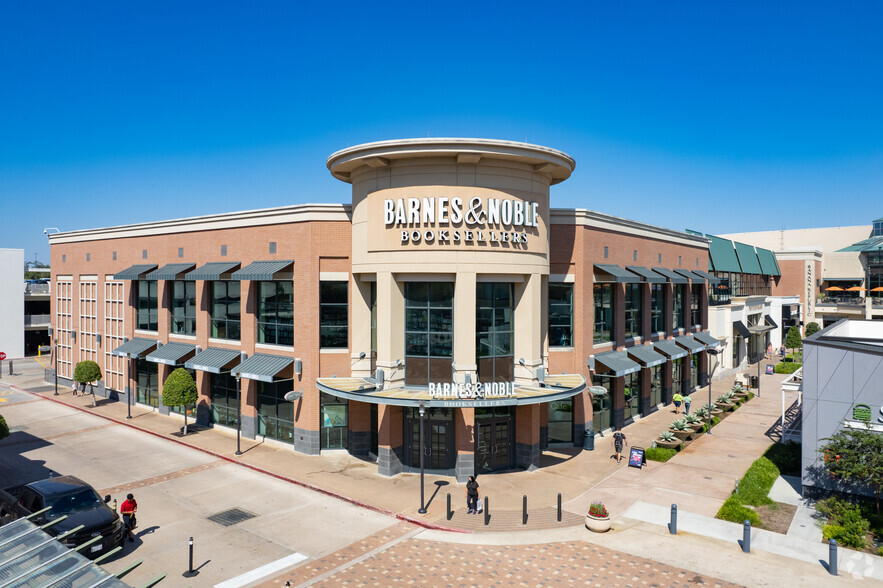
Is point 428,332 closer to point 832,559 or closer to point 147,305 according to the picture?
point 832,559

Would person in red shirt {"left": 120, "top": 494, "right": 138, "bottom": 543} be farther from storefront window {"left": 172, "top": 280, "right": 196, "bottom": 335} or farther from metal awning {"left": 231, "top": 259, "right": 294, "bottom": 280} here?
storefront window {"left": 172, "top": 280, "right": 196, "bottom": 335}

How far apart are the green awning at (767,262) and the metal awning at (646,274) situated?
42.4 meters

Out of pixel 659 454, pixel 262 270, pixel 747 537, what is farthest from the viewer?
pixel 262 270

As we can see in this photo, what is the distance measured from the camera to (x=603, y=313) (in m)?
31.6

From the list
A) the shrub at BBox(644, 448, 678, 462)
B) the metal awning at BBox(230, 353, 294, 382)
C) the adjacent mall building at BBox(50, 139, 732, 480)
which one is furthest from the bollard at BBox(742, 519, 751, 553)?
the metal awning at BBox(230, 353, 294, 382)

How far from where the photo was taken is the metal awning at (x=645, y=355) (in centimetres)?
3284

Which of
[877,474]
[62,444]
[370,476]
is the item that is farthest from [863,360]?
[62,444]

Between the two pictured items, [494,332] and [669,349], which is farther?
[669,349]

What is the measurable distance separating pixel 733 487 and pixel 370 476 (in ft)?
48.9

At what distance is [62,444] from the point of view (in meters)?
28.9

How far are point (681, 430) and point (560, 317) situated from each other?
29.8ft

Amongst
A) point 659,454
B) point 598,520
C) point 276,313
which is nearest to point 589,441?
point 659,454

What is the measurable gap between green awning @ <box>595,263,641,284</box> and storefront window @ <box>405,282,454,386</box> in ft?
34.0

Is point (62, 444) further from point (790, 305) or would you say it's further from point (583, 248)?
point (790, 305)
